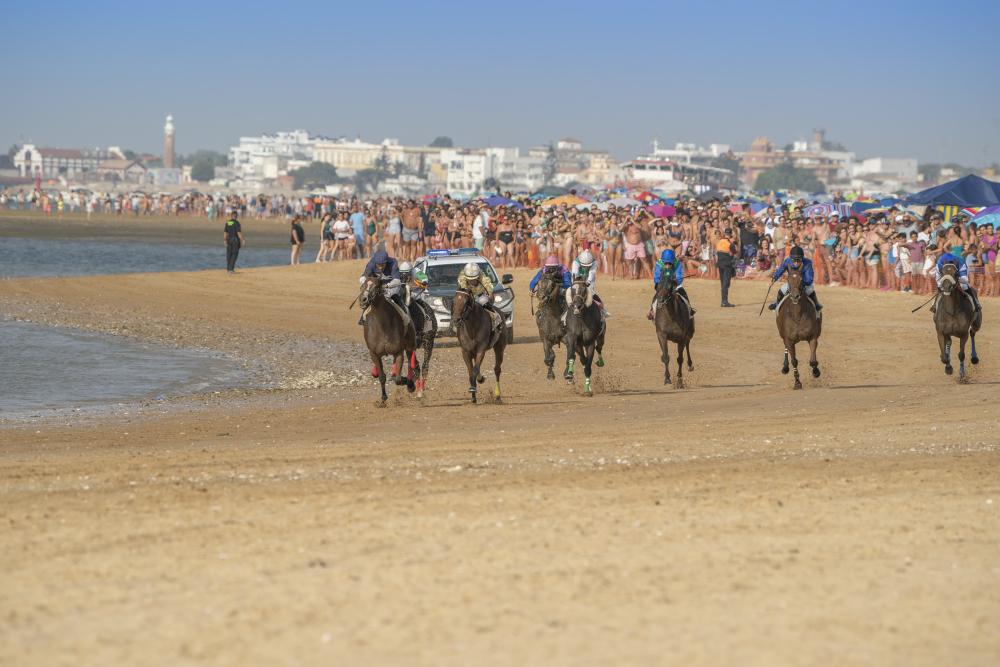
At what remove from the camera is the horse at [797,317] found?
67.1 ft

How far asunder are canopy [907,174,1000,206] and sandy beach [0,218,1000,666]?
18535 mm

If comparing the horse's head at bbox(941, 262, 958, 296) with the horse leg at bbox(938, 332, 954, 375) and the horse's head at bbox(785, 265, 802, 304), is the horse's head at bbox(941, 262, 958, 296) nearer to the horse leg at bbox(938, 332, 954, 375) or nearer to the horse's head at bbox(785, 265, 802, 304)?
the horse leg at bbox(938, 332, 954, 375)

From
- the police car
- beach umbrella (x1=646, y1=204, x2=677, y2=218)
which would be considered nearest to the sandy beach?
the police car

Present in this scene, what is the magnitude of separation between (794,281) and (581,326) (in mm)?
2970

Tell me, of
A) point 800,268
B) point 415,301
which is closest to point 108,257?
point 415,301

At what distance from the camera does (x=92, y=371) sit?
24516 mm

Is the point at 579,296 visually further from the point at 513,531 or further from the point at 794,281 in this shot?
the point at 513,531

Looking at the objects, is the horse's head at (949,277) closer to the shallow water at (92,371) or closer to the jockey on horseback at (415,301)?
the jockey on horseback at (415,301)

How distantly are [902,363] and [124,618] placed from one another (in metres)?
18.4

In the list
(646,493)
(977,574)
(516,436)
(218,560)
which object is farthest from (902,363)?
(218,560)

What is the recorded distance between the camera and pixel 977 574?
30.2 feet

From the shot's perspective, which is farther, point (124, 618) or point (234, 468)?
point (234, 468)

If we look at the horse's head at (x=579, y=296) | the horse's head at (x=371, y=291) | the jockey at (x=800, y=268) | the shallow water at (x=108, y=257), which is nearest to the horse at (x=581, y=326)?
the horse's head at (x=579, y=296)

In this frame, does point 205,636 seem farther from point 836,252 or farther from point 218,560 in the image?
point 836,252
